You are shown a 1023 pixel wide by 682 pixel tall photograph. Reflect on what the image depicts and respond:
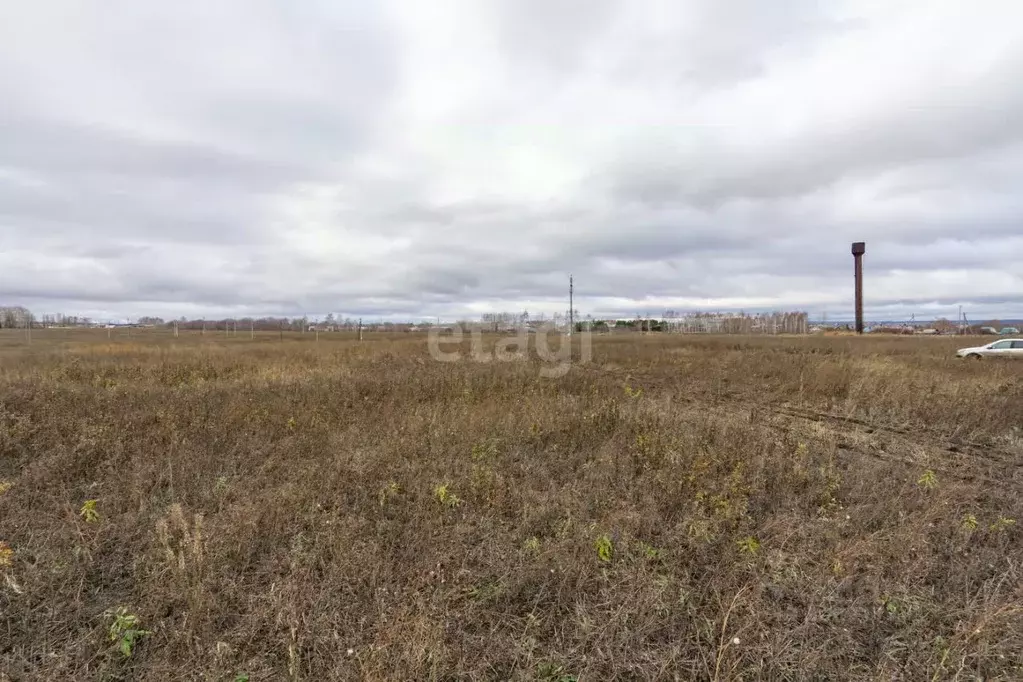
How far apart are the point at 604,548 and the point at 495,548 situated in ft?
2.83

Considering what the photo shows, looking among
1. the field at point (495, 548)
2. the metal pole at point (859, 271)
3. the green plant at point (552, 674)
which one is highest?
the metal pole at point (859, 271)

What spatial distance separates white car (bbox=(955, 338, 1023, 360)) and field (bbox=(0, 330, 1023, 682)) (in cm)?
1982

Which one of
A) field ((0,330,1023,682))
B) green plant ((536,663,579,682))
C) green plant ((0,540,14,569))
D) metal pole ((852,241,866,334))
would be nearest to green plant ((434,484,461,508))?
field ((0,330,1023,682))

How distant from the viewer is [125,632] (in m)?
2.87

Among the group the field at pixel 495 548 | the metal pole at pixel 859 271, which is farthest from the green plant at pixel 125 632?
the metal pole at pixel 859 271

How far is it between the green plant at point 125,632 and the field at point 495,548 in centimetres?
1

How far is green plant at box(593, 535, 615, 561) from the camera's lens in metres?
3.69

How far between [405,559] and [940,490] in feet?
18.2

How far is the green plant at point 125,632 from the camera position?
2.75 meters

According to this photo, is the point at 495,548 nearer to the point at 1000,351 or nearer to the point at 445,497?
the point at 445,497

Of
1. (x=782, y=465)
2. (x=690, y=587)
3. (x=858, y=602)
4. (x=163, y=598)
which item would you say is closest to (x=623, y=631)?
(x=690, y=587)

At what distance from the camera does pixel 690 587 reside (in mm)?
3445

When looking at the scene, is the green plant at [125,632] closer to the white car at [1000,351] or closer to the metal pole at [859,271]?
the white car at [1000,351]

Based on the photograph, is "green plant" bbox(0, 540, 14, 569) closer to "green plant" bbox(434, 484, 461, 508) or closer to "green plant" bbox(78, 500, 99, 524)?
"green plant" bbox(78, 500, 99, 524)
